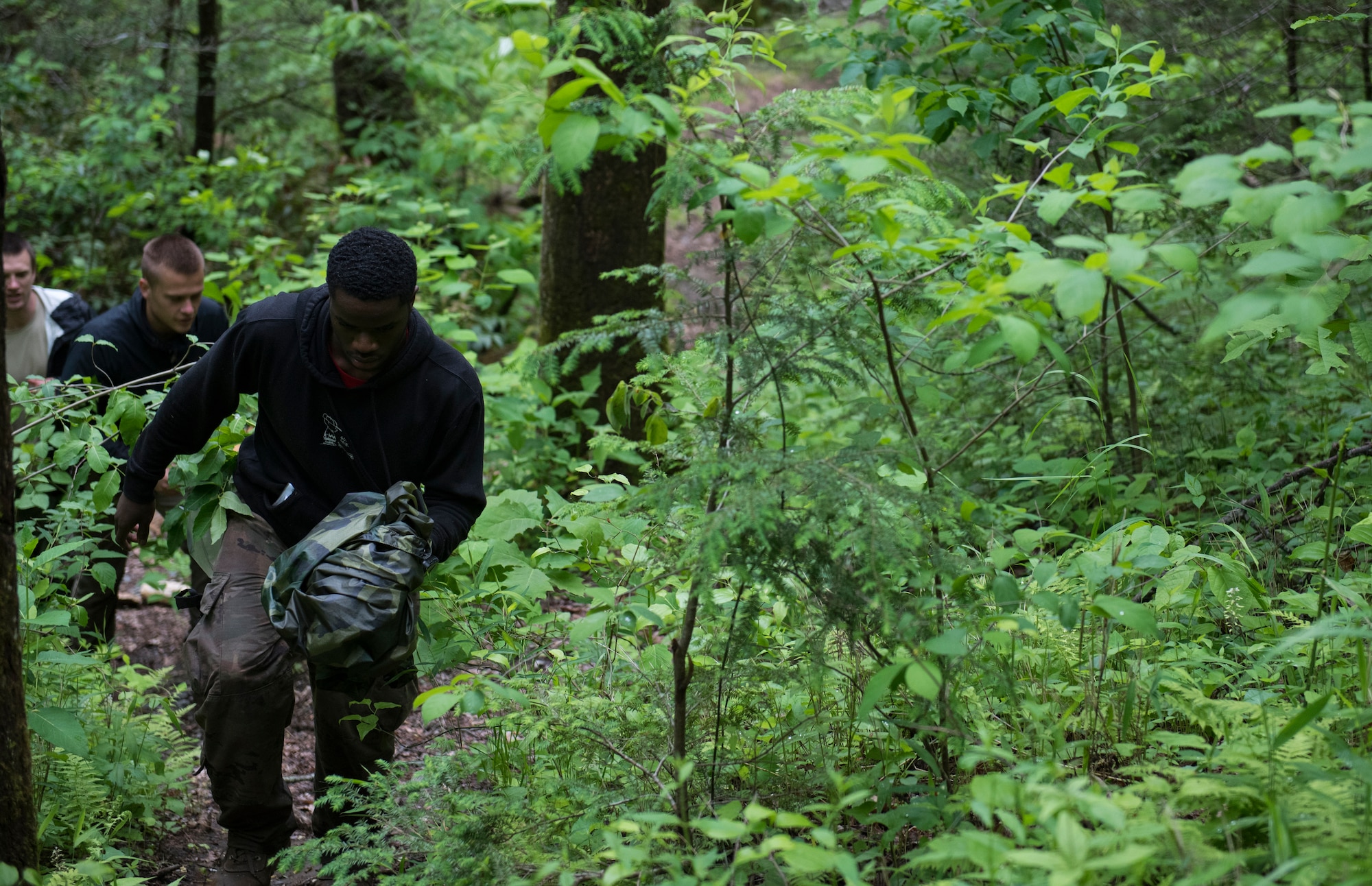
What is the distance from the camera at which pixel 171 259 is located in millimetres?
4715

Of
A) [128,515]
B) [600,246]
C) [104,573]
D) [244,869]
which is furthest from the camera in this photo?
[600,246]

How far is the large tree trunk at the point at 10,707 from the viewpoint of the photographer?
2387 mm

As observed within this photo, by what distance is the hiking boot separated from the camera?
10.0ft

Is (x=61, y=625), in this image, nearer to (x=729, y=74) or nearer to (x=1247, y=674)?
(x=729, y=74)

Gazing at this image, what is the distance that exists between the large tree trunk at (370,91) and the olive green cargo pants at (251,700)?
729 cm

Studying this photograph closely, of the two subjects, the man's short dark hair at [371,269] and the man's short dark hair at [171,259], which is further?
the man's short dark hair at [171,259]

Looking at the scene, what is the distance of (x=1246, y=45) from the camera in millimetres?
6469

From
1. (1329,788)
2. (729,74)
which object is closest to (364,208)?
(729,74)

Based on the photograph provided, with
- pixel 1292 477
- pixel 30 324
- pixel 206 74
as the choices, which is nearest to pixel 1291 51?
pixel 1292 477

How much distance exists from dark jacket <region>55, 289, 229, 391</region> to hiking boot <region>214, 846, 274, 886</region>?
7.98 feet

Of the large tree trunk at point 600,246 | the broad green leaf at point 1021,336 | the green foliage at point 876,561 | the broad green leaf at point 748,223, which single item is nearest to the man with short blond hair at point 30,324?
the green foliage at point 876,561

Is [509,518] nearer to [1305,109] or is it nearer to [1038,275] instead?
[1038,275]

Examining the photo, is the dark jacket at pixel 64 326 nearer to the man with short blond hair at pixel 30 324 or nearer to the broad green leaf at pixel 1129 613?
the man with short blond hair at pixel 30 324

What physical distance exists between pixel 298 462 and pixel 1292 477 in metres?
3.77
